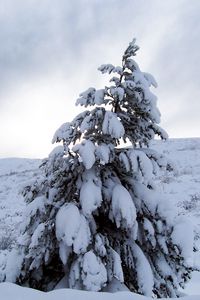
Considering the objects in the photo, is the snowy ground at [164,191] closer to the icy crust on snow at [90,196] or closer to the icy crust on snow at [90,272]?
the icy crust on snow at [90,196]

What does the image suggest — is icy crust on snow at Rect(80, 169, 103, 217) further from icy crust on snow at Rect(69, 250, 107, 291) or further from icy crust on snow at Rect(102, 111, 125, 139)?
icy crust on snow at Rect(102, 111, 125, 139)

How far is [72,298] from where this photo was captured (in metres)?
3.70

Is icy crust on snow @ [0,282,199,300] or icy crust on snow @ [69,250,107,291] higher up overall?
icy crust on snow @ [0,282,199,300]

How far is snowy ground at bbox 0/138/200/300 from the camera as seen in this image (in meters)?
3.85

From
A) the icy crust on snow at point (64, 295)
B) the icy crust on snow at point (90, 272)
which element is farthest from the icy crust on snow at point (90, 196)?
the icy crust on snow at point (64, 295)

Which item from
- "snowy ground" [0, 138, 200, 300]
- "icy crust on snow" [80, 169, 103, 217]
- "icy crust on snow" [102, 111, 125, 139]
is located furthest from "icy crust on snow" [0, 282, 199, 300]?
"icy crust on snow" [102, 111, 125, 139]

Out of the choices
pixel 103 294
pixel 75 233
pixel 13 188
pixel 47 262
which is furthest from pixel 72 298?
pixel 13 188

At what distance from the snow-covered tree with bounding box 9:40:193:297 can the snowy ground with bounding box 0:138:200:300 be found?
0.56m

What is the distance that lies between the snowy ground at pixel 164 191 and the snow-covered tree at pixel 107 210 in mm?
556

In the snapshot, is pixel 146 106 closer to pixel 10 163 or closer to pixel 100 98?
pixel 100 98

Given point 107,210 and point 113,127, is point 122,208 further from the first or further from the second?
point 113,127

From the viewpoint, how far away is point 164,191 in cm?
1902

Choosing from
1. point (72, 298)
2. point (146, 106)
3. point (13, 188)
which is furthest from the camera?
point (13, 188)

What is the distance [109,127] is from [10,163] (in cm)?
3580
